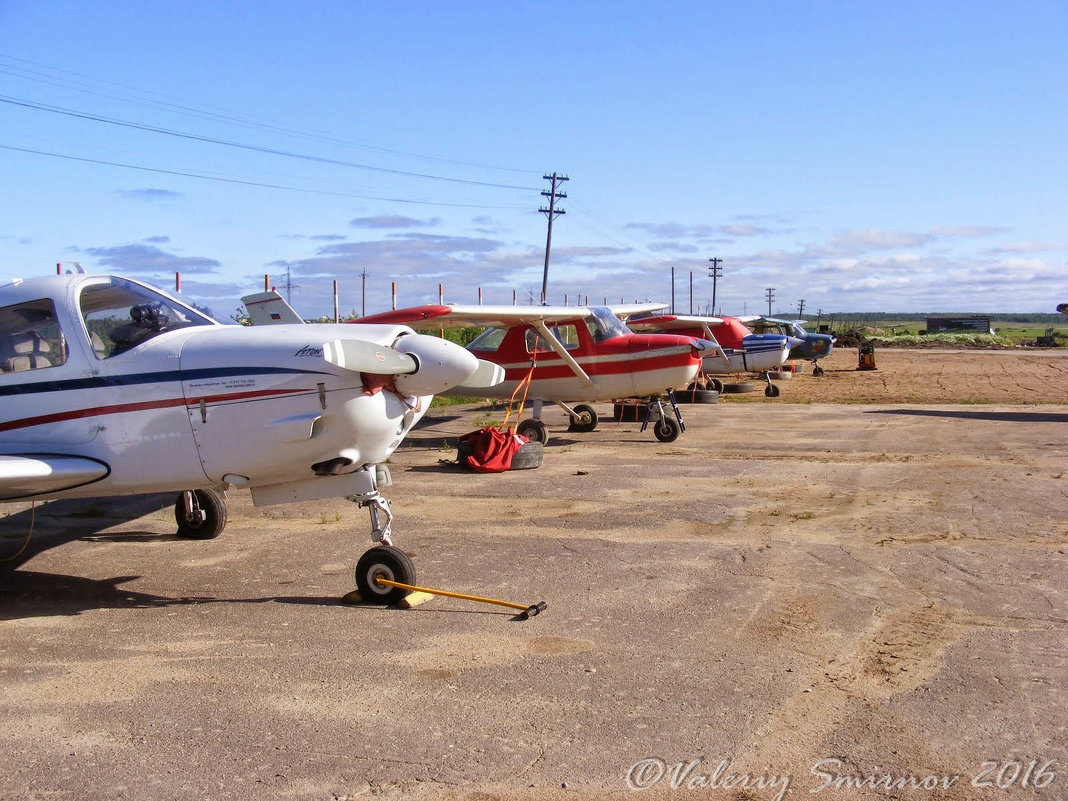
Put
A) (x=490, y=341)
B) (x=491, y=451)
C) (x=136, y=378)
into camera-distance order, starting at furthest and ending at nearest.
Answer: (x=490, y=341) → (x=491, y=451) → (x=136, y=378)

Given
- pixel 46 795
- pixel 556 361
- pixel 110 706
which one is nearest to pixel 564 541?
pixel 110 706

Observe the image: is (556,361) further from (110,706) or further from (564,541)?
(110,706)

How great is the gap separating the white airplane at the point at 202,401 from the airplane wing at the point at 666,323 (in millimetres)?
16788

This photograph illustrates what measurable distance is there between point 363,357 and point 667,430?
425 inches

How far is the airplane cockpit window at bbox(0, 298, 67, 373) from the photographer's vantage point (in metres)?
6.36

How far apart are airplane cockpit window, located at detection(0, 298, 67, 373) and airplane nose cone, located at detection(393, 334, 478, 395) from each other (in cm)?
235

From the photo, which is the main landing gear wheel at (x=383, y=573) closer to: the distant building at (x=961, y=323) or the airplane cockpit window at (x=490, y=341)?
the airplane cockpit window at (x=490, y=341)

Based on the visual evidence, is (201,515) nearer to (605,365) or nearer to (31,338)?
(31,338)

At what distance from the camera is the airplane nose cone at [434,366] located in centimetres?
604

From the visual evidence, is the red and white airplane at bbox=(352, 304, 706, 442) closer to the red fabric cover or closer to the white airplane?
the red fabric cover

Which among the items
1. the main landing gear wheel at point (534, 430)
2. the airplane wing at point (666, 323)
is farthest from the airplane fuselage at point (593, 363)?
the airplane wing at point (666, 323)

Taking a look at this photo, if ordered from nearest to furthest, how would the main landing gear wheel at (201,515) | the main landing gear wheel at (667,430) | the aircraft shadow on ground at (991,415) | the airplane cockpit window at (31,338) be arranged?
the airplane cockpit window at (31,338)
the main landing gear wheel at (201,515)
the main landing gear wheel at (667,430)
the aircraft shadow on ground at (991,415)

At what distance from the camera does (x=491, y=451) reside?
1255 centimetres

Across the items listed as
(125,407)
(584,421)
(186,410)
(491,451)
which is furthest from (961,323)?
(125,407)
